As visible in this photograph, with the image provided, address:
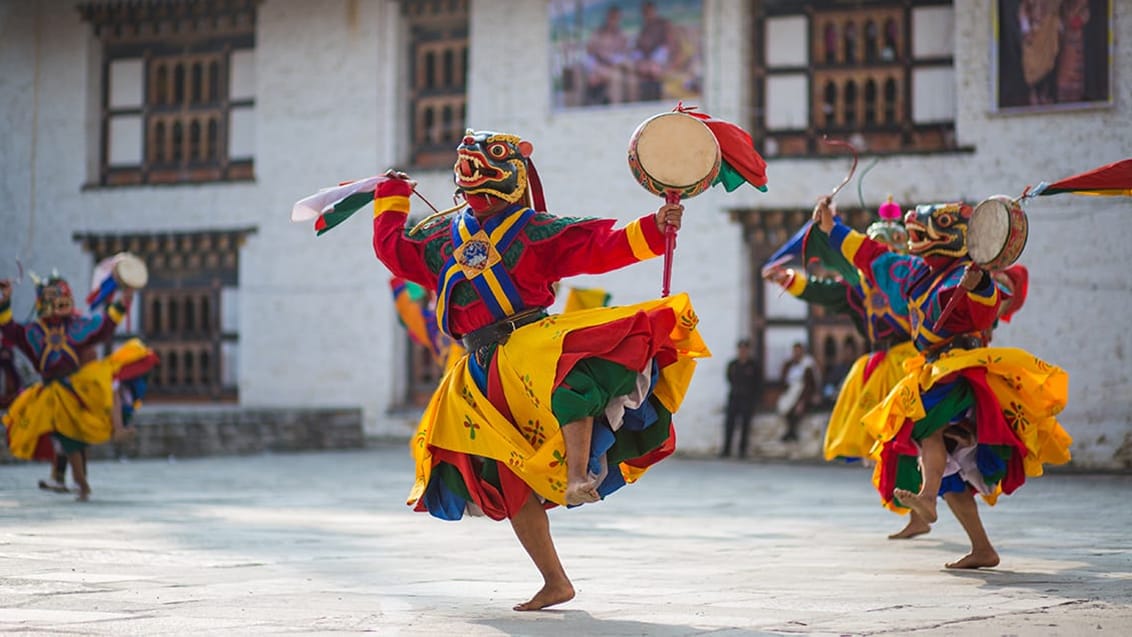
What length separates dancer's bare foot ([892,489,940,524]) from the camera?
6.59 metres

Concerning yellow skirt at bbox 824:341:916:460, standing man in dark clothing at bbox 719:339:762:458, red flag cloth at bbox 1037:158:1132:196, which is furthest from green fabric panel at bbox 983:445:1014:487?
standing man in dark clothing at bbox 719:339:762:458

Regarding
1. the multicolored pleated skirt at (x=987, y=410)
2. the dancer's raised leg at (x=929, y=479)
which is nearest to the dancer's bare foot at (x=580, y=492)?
the dancer's raised leg at (x=929, y=479)

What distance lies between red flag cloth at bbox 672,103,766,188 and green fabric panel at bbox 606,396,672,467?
86cm

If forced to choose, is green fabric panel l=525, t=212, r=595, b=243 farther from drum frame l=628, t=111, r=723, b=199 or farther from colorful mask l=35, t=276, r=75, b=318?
colorful mask l=35, t=276, r=75, b=318

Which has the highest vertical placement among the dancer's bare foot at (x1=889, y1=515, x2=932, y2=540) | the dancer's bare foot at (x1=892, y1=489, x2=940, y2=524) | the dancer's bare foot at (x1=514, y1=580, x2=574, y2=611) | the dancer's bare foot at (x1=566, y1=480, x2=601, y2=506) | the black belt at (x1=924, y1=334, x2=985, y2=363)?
the black belt at (x1=924, y1=334, x2=985, y2=363)

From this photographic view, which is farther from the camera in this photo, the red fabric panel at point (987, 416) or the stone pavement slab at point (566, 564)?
the red fabric panel at point (987, 416)

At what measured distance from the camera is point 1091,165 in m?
16.7

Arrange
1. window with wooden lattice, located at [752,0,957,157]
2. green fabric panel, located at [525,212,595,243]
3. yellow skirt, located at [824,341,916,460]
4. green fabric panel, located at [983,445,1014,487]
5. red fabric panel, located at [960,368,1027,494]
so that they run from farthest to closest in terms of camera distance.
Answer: window with wooden lattice, located at [752,0,957,157], yellow skirt, located at [824,341,916,460], green fabric panel, located at [983,445,1014,487], red fabric panel, located at [960,368,1027,494], green fabric panel, located at [525,212,595,243]

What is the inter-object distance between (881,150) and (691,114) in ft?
40.7

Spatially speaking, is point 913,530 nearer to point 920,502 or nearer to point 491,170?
point 920,502

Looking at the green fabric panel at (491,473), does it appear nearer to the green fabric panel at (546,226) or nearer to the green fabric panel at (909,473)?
A: the green fabric panel at (546,226)

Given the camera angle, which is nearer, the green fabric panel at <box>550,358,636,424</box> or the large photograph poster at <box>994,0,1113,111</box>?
the green fabric panel at <box>550,358,636,424</box>

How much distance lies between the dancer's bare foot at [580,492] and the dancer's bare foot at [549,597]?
290 mm

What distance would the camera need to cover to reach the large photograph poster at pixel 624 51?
720 inches
